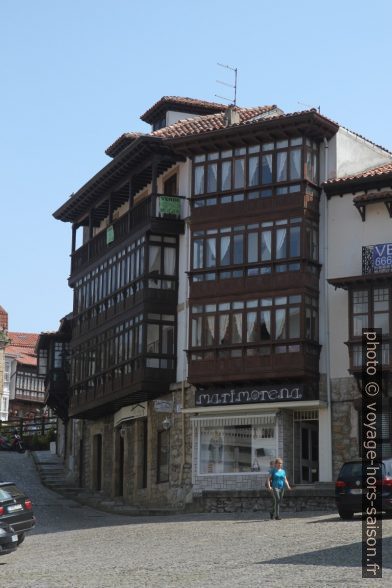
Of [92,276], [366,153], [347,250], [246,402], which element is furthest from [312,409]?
[92,276]

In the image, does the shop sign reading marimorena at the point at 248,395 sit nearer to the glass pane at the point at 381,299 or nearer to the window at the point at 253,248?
the glass pane at the point at 381,299

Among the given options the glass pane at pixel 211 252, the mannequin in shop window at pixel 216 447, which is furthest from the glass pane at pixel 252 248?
the mannequin in shop window at pixel 216 447

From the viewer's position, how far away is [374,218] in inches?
1515

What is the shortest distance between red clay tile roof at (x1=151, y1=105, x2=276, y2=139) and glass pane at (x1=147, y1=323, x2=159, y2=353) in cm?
641

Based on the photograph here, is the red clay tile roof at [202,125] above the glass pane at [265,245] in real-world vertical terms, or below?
above

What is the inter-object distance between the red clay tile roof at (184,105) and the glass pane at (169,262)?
29.8 feet

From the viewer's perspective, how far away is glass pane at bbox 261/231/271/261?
39125 millimetres

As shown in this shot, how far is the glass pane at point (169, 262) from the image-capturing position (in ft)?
138

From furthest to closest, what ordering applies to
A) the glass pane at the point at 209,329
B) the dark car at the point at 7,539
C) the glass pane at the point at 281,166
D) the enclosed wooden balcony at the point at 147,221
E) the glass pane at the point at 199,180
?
the enclosed wooden balcony at the point at 147,221
the glass pane at the point at 199,180
the glass pane at the point at 209,329
the glass pane at the point at 281,166
the dark car at the point at 7,539

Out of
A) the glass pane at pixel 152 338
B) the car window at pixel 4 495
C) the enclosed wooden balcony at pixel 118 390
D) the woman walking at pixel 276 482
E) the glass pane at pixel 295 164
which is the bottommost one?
the car window at pixel 4 495

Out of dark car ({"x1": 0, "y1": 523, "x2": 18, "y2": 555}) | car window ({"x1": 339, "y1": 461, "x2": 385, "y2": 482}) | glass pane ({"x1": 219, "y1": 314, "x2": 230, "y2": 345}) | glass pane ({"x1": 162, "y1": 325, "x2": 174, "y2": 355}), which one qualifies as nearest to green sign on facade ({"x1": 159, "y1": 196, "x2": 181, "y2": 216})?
glass pane ({"x1": 162, "y1": 325, "x2": 174, "y2": 355})

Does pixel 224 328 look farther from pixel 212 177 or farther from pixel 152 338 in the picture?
pixel 212 177

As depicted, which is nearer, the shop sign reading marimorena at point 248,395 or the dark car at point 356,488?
the dark car at point 356,488

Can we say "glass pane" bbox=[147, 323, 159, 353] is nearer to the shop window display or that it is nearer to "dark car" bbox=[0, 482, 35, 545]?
the shop window display
